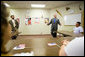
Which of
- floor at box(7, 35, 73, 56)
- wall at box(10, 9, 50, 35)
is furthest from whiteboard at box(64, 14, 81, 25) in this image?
floor at box(7, 35, 73, 56)

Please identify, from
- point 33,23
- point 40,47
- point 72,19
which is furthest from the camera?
point 33,23

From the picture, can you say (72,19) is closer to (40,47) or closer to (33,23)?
(33,23)

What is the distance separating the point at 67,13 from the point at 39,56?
5.30m

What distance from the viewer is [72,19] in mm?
5656

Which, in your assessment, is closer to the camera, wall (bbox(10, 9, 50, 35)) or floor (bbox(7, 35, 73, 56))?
floor (bbox(7, 35, 73, 56))

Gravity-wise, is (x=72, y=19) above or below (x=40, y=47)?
above

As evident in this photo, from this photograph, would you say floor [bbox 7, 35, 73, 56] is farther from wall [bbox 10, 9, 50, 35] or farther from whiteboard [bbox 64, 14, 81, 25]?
wall [bbox 10, 9, 50, 35]

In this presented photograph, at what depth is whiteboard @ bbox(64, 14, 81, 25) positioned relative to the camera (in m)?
5.29

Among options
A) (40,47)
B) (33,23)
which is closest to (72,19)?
(33,23)

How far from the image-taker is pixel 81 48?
81 centimetres

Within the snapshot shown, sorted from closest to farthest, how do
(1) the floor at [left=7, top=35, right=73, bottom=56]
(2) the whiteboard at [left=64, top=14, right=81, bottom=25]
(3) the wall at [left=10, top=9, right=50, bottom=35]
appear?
(1) the floor at [left=7, top=35, right=73, bottom=56] → (2) the whiteboard at [left=64, top=14, right=81, bottom=25] → (3) the wall at [left=10, top=9, right=50, bottom=35]

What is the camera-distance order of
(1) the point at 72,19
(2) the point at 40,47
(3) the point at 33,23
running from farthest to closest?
(3) the point at 33,23 < (1) the point at 72,19 < (2) the point at 40,47

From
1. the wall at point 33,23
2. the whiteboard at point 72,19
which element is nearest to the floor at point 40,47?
the whiteboard at point 72,19

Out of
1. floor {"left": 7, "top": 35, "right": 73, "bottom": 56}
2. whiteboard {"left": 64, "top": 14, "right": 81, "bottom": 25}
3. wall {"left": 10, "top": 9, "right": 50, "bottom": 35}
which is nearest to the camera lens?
floor {"left": 7, "top": 35, "right": 73, "bottom": 56}
